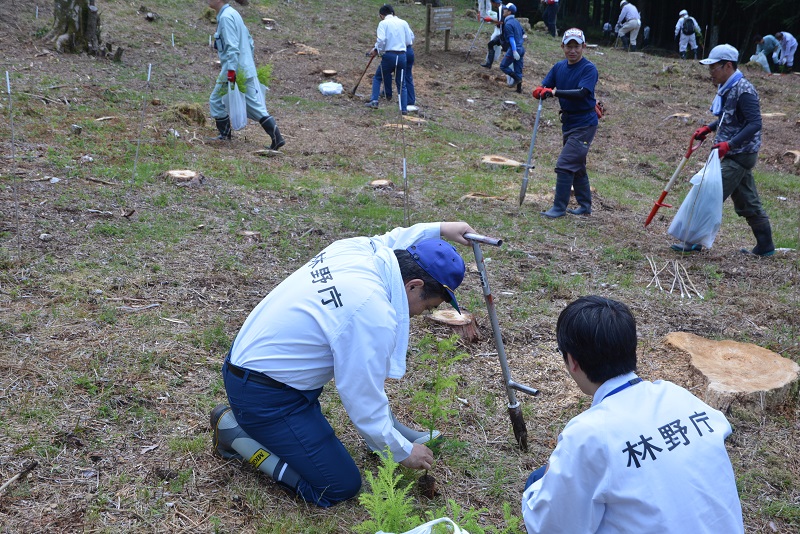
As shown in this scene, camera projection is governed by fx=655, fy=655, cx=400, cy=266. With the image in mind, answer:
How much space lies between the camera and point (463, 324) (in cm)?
433

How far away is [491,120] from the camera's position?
12602mm

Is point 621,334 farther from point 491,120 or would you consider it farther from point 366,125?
point 491,120

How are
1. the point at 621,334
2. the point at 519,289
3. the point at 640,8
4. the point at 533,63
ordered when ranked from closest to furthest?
the point at 621,334
the point at 519,289
the point at 533,63
the point at 640,8

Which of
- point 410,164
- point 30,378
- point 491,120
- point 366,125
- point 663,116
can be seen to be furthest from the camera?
point 663,116

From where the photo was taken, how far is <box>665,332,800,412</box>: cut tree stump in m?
3.56

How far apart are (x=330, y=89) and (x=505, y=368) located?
10.4m

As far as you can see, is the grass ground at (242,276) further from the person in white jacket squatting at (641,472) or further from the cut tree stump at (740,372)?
the person in white jacket squatting at (641,472)

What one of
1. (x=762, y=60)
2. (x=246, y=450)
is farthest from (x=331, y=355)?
(x=762, y=60)

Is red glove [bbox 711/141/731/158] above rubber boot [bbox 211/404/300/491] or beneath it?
above

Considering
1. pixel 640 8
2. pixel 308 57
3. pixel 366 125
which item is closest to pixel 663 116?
pixel 366 125

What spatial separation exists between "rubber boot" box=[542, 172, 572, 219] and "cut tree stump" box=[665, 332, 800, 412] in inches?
119

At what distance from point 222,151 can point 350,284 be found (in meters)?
6.00

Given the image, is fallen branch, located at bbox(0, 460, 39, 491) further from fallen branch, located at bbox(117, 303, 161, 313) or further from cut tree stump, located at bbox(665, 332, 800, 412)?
cut tree stump, located at bbox(665, 332, 800, 412)

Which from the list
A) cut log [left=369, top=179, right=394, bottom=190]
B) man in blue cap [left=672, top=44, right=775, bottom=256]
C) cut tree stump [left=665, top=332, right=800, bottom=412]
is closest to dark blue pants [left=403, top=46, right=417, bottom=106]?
cut log [left=369, top=179, right=394, bottom=190]
